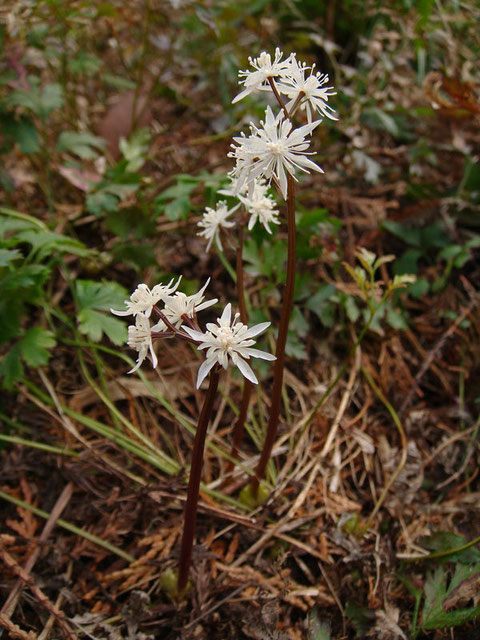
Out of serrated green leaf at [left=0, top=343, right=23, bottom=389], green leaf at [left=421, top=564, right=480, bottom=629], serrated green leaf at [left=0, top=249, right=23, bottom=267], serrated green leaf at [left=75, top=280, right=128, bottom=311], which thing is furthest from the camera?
serrated green leaf at [left=75, top=280, right=128, bottom=311]

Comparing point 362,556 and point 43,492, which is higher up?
point 362,556

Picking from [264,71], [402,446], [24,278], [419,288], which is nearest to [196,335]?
[264,71]

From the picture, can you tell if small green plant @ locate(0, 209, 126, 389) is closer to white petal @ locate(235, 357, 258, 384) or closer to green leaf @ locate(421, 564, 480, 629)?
white petal @ locate(235, 357, 258, 384)

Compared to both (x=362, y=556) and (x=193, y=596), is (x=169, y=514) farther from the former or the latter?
(x=362, y=556)

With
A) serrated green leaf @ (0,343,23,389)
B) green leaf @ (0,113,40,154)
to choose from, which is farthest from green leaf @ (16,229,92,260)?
green leaf @ (0,113,40,154)

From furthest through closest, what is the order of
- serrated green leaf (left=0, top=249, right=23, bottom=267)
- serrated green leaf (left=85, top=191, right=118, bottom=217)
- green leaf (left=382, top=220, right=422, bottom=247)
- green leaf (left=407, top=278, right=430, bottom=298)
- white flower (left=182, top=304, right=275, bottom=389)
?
green leaf (left=382, top=220, right=422, bottom=247) → green leaf (left=407, top=278, right=430, bottom=298) → serrated green leaf (left=85, top=191, right=118, bottom=217) → serrated green leaf (left=0, top=249, right=23, bottom=267) → white flower (left=182, top=304, right=275, bottom=389)

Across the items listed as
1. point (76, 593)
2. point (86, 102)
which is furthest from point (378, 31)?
point (76, 593)
